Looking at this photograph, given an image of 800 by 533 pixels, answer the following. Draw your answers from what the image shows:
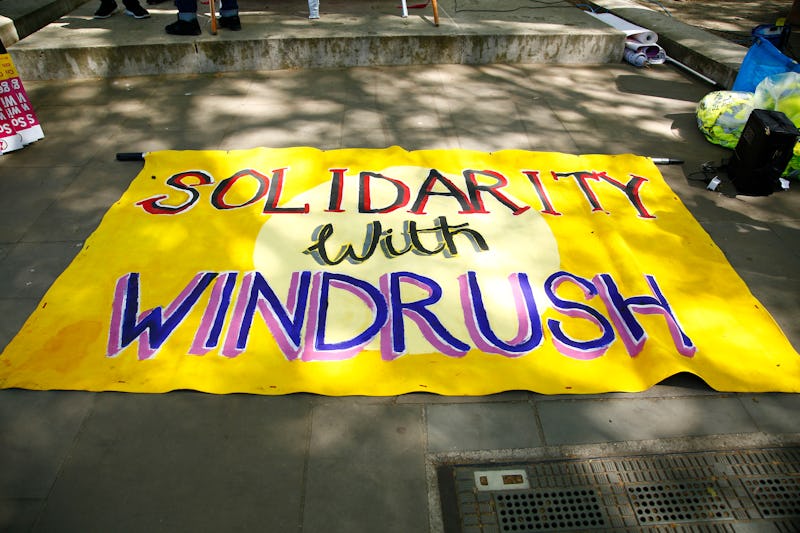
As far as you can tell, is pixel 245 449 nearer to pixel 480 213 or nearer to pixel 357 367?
pixel 357 367

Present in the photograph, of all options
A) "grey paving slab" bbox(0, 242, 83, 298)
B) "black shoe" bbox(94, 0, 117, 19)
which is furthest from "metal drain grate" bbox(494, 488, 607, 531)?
"black shoe" bbox(94, 0, 117, 19)

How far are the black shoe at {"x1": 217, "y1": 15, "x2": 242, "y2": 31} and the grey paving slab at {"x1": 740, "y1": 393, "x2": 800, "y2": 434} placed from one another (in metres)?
6.28

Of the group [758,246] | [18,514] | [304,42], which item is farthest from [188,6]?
[758,246]

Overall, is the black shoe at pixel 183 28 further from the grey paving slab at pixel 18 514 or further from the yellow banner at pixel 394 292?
the grey paving slab at pixel 18 514

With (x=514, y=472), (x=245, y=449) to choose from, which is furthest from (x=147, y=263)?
(x=514, y=472)

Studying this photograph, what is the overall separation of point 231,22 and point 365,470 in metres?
5.76

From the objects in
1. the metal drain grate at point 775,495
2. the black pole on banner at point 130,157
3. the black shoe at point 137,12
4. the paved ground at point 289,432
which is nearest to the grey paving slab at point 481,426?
the paved ground at point 289,432

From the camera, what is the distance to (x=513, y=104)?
222 inches

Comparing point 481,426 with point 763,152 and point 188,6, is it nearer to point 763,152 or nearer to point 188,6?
point 763,152

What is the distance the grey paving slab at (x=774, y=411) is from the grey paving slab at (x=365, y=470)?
1.73 meters

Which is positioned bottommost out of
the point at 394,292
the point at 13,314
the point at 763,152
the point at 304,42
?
the point at 13,314

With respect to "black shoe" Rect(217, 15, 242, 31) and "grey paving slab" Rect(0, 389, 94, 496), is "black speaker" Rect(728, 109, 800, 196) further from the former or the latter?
"black shoe" Rect(217, 15, 242, 31)

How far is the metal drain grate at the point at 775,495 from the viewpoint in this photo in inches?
89.3

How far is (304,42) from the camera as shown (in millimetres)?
6105
